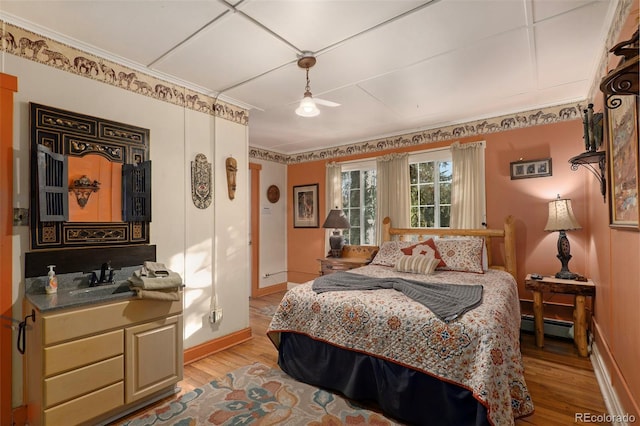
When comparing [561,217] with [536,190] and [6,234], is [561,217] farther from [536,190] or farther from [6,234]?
[6,234]

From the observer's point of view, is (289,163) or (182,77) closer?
(182,77)

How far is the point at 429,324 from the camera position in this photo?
77.5 inches

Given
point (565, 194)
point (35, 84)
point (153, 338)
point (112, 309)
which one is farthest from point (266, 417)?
point (565, 194)

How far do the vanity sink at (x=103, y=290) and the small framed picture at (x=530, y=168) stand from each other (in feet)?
13.4

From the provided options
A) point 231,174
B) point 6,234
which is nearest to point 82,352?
point 6,234

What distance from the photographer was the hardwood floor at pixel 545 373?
7.04 feet

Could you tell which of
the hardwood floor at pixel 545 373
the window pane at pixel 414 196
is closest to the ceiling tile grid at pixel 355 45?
the window pane at pixel 414 196

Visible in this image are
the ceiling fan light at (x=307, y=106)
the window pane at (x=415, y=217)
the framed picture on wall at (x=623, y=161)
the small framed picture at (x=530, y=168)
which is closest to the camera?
the framed picture on wall at (x=623, y=161)

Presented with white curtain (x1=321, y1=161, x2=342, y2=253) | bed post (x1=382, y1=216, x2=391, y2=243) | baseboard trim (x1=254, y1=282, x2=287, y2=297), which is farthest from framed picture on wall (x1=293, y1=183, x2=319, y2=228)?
bed post (x1=382, y1=216, x2=391, y2=243)

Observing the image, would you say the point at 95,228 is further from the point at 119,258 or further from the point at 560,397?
the point at 560,397

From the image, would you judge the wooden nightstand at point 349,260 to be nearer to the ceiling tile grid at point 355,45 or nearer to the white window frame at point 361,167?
the white window frame at point 361,167

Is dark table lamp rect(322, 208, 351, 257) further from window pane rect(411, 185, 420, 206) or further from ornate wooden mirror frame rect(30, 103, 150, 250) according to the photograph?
ornate wooden mirror frame rect(30, 103, 150, 250)

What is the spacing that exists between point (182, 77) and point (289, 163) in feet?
10.5

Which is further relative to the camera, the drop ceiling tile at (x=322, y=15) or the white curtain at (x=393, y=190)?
the white curtain at (x=393, y=190)
